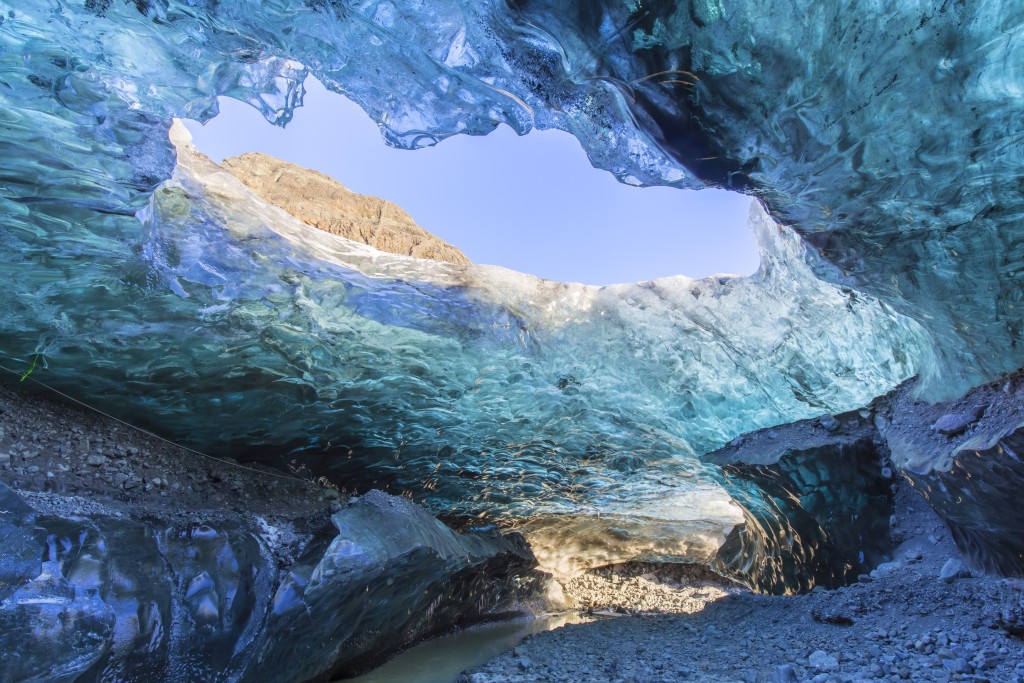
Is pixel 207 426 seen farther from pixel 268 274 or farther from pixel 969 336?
pixel 969 336

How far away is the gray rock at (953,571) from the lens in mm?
4145

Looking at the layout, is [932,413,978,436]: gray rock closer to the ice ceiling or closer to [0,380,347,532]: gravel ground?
the ice ceiling

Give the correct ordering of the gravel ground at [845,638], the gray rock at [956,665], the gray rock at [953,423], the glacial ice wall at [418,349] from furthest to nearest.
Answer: the gray rock at [953,423] < the glacial ice wall at [418,349] < the gravel ground at [845,638] < the gray rock at [956,665]

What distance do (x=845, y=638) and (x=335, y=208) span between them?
5.45m

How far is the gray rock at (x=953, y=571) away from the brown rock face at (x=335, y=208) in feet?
16.0

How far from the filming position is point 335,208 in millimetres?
5426

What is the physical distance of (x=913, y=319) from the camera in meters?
3.69

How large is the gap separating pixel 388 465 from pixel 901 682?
12.9 feet

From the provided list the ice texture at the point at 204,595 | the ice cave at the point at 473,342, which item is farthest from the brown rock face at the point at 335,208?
the ice texture at the point at 204,595

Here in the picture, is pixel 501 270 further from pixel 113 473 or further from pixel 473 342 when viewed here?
pixel 113 473

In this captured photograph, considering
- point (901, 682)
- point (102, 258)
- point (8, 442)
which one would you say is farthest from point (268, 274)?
point (901, 682)

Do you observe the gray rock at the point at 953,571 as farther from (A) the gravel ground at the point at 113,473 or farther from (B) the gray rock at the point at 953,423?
(A) the gravel ground at the point at 113,473

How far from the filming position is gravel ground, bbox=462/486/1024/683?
3109mm

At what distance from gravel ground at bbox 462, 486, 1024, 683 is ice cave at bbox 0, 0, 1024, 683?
0.04m
